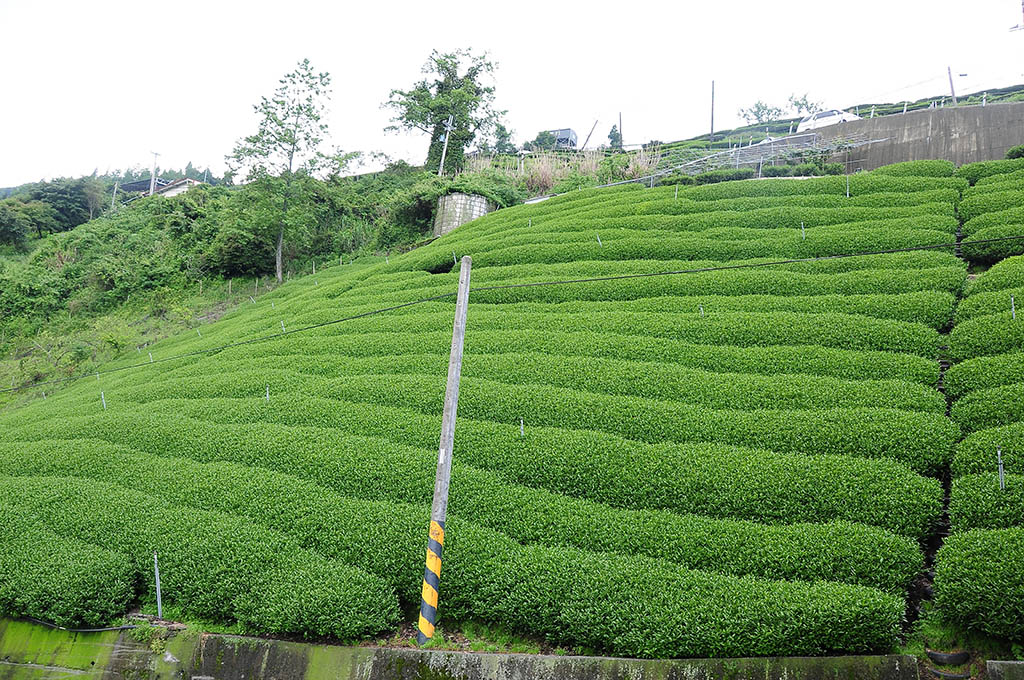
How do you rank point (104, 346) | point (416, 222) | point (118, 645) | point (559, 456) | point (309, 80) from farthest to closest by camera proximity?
point (416, 222) → point (309, 80) → point (104, 346) → point (559, 456) → point (118, 645)

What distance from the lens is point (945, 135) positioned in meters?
A: 24.8

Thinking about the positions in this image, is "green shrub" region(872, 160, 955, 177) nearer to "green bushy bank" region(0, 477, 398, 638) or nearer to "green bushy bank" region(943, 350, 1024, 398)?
"green bushy bank" region(943, 350, 1024, 398)

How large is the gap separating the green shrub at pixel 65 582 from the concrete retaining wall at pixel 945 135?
27772 mm

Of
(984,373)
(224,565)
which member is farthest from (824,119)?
(224,565)

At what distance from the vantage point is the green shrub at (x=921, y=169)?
22.1 m

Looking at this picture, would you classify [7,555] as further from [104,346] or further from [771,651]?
[104,346]

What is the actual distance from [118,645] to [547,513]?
23.0ft

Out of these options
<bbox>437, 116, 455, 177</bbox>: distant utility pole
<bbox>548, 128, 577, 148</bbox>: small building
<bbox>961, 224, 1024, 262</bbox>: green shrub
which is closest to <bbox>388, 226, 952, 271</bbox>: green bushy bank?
<bbox>961, 224, 1024, 262</bbox>: green shrub

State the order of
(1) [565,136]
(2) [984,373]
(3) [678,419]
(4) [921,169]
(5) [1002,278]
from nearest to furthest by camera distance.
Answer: (2) [984,373]
(3) [678,419]
(5) [1002,278]
(4) [921,169]
(1) [565,136]

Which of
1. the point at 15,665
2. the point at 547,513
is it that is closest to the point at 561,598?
the point at 547,513

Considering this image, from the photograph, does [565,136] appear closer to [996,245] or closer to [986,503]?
[996,245]

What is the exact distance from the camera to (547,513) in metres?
10.7

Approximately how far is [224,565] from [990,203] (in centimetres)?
2066

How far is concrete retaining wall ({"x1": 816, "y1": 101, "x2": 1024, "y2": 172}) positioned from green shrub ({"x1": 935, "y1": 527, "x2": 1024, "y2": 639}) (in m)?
21.2
